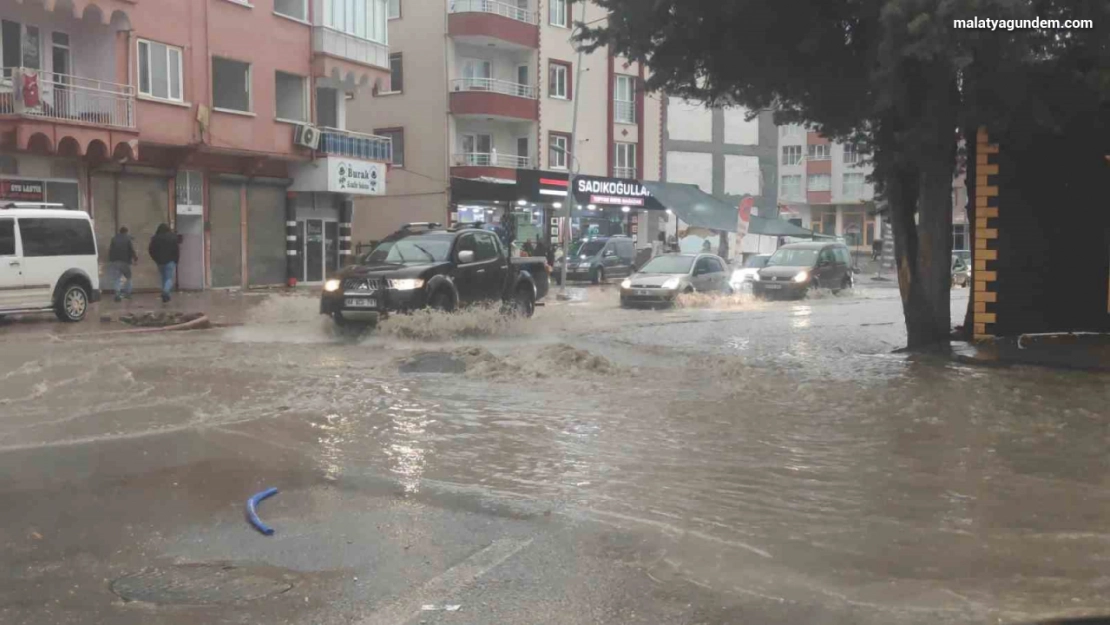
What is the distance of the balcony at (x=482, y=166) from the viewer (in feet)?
137

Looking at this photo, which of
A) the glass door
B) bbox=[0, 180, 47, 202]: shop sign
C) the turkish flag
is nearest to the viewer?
the turkish flag

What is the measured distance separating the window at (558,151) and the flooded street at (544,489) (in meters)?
32.2

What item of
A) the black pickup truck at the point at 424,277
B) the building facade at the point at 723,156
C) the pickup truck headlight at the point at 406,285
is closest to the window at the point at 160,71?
the black pickup truck at the point at 424,277

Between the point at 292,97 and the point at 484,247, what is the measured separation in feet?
52.1

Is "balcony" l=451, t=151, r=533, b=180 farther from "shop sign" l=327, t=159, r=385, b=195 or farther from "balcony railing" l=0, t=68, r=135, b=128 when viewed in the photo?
"balcony railing" l=0, t=68, r=135, b=128

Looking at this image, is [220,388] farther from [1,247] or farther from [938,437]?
[1,247]

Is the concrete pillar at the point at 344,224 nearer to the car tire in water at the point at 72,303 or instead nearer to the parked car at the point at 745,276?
the parked car at the point at 745,276

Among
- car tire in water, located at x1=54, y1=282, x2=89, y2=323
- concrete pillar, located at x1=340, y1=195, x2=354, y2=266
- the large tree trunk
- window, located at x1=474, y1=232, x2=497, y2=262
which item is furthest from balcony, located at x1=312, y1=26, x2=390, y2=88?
the large tree trunk

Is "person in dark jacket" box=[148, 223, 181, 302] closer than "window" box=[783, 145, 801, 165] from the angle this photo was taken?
Yes

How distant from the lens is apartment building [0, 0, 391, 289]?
23078 millimetres

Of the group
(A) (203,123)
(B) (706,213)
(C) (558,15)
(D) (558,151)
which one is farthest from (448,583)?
(C) (558,15)

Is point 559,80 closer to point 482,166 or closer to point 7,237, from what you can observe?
point 482,166

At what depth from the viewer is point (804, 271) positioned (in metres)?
28.1

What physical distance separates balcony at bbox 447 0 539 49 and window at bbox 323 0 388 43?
24.8 ft
